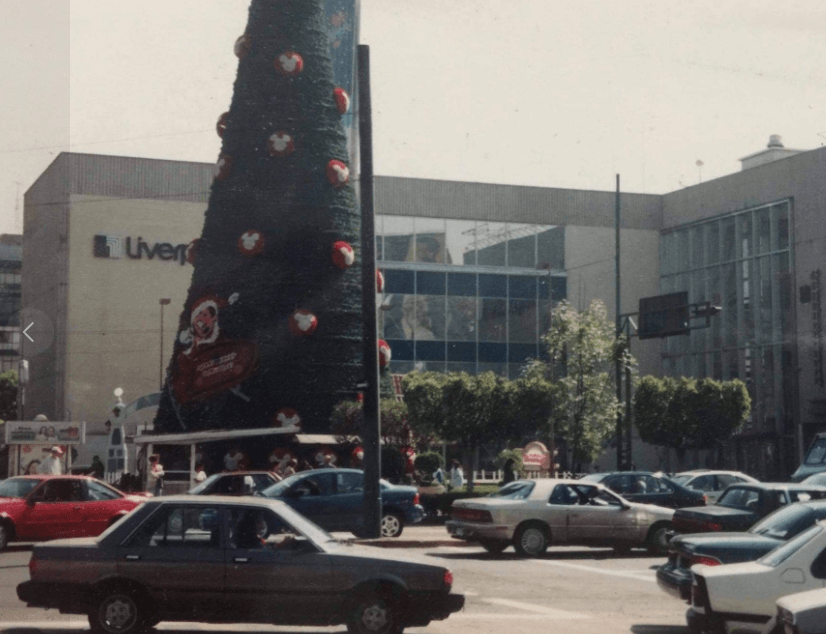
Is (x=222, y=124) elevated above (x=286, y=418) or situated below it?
above

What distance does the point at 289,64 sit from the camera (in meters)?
34.5

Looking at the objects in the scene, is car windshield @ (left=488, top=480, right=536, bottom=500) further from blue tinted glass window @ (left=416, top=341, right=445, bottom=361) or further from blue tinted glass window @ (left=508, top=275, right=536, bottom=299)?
blue tinted glass window @ (left=508, top=275, right=536, bottom=299)

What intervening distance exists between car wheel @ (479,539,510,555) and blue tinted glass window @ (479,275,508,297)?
43451 millimetres

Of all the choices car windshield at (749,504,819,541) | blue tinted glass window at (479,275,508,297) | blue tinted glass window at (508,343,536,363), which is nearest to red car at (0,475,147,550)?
car windshield at (749,504,819,541)

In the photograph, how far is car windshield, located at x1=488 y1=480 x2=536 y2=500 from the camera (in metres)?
22.4

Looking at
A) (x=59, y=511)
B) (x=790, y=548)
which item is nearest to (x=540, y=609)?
(x=790, y=548)

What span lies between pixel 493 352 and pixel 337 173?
32.2m

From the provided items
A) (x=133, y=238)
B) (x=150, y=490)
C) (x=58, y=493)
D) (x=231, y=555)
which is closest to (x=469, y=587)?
(x=231, y=555)

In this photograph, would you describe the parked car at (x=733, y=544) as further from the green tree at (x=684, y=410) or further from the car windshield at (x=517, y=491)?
the green tree at (x=684, y=410)

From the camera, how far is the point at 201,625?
43.0ft

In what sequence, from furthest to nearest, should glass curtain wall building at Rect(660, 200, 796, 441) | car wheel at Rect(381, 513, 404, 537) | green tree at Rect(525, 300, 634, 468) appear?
glass curtain wall building at Rect(660, 200, 796, 441)
green tree at Rect(525, 300, 634, 468)
car wheel at Rect(381, 513, 404, 537)

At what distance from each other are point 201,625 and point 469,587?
4.97 m

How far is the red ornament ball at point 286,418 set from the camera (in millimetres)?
34469

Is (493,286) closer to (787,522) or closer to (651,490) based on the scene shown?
(651,490)
